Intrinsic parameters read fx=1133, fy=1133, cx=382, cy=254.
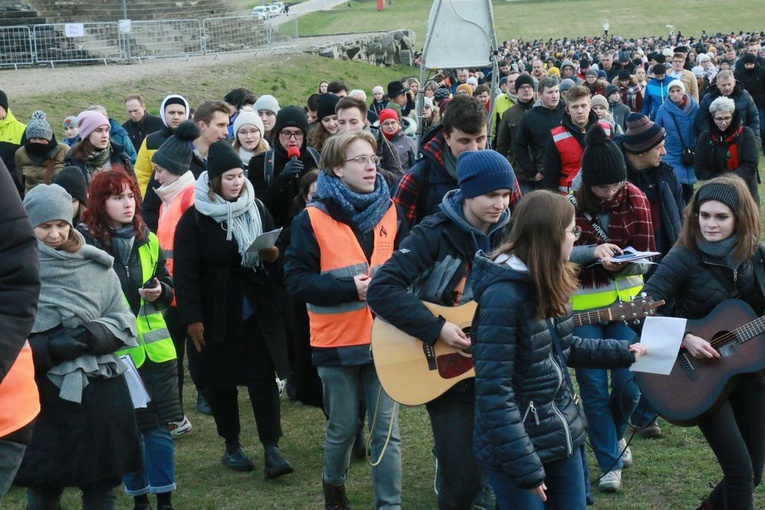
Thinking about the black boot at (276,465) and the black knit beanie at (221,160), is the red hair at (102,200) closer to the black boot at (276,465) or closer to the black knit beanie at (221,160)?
the black knit beanie at (221,160)

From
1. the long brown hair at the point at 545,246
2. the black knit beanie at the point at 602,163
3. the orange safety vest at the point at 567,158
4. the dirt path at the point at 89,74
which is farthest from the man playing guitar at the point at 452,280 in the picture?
the dirt path at the point at 89,74

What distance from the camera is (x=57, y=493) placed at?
17.5ft

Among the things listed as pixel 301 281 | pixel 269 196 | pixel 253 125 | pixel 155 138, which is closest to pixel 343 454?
pixel 301 281

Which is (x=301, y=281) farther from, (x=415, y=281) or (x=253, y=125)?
(x=253, y=125)

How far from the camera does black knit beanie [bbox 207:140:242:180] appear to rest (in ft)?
21.7

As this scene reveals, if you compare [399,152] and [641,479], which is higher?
[399,152]

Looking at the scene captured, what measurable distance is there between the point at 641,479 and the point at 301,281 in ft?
7.84

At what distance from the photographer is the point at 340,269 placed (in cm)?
577

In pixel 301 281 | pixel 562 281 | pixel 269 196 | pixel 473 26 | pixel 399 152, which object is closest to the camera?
pixel 562 281

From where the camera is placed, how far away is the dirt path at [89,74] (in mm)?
24062

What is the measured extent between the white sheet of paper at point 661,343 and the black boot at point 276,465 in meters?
2.69

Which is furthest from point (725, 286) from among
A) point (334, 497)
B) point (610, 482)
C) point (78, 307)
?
point (78, 307)

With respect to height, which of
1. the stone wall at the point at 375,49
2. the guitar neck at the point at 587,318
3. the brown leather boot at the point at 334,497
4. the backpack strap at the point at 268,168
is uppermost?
the backpack strap at the point at 268,168

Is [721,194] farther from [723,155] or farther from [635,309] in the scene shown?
Answer: [723,155]
